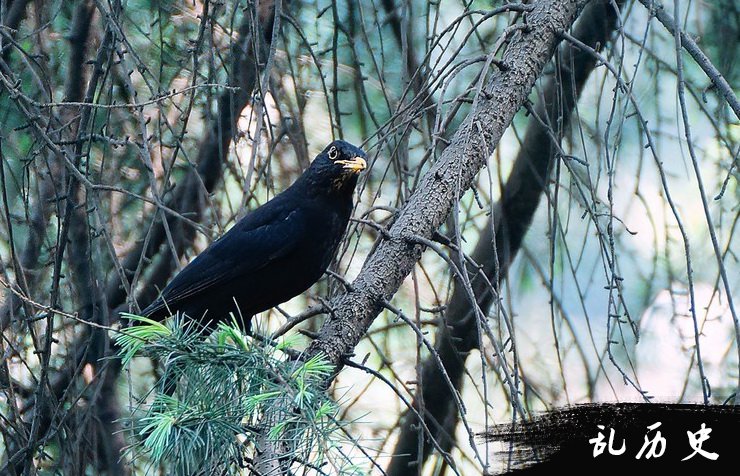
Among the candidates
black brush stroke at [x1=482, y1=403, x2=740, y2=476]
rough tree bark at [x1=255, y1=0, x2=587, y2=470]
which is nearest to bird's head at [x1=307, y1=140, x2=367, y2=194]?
rough tree bark at [x1=255, y1=0, x2=587, y2=470]

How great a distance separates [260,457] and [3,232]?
7.37 ft

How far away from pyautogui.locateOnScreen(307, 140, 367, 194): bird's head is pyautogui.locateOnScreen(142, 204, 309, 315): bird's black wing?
0.15m

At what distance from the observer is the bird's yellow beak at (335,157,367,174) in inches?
123

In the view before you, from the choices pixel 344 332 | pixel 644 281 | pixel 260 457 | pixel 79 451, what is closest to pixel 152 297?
pixel 79 451

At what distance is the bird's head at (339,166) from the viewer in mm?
A: 3148

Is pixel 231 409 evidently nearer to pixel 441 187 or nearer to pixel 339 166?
pixel 441 187

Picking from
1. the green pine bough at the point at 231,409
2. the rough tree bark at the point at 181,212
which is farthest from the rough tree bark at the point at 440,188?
the rough tree bark at the point at 181,212

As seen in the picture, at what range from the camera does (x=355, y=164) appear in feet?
10.3

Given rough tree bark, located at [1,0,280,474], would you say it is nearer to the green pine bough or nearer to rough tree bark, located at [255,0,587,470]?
rough tree bark, located at [255,0,587,470]

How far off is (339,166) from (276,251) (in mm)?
367

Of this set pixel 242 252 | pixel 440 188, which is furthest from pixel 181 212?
pixel 440 188

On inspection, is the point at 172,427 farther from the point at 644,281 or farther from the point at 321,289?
the point at 644,281

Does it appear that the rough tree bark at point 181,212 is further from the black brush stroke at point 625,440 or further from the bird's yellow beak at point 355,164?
the black brush stroke at point 625,440

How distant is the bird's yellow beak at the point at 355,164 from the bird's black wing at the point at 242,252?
0.24 meters
